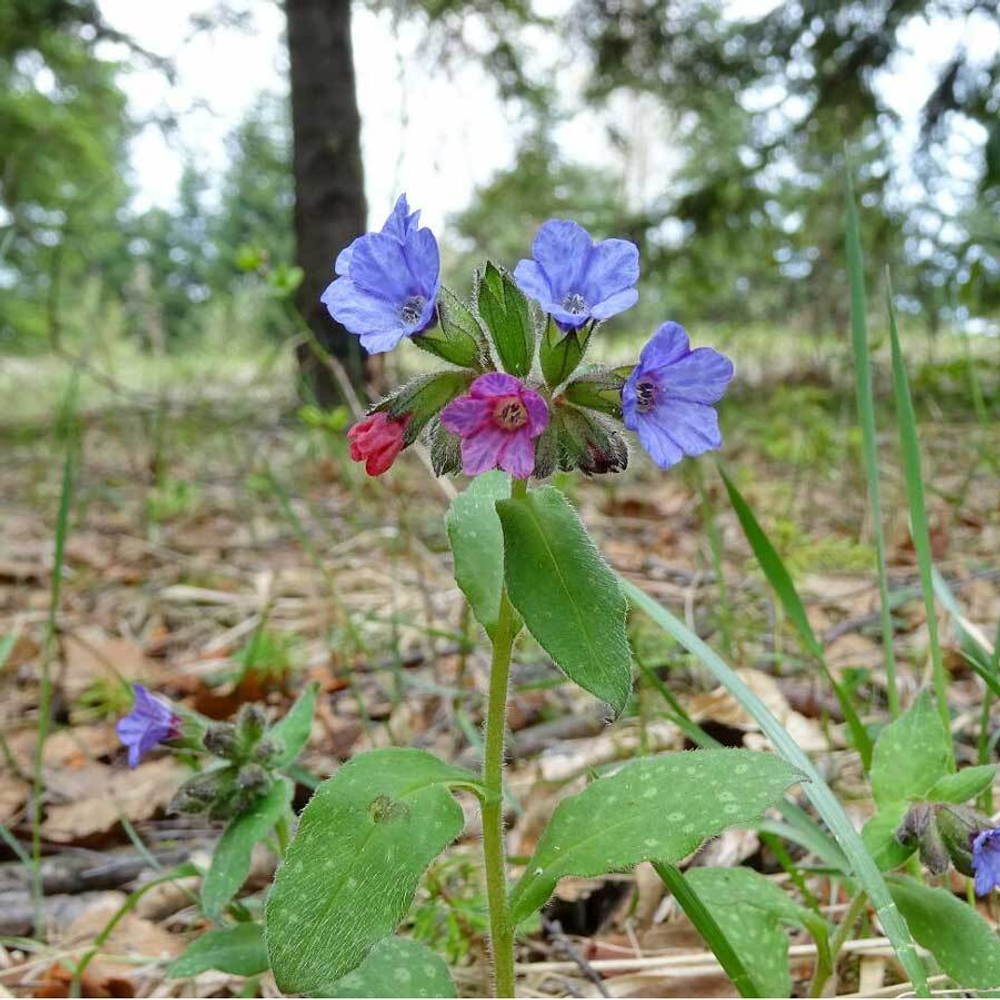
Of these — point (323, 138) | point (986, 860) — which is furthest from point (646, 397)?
point (323, 138)

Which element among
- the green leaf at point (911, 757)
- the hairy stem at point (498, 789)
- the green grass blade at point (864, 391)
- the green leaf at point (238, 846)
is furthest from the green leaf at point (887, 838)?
the green leaf at point (238, 846)

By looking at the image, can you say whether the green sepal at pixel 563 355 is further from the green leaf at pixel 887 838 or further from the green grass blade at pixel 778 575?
the green leaf at pixel 887 838

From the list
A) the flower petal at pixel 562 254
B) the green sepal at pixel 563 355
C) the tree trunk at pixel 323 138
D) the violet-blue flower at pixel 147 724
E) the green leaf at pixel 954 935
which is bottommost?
the green leaf at pixel 954 935

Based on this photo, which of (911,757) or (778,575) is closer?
(911,757)

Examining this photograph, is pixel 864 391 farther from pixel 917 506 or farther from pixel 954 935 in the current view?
pixel 954 935

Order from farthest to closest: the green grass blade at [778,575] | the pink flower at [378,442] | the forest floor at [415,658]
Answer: the forest floor at [415,658] < the green grass blade at [778,575] < the pink flower at [378,442]

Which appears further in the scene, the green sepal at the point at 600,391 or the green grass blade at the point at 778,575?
the green grass blade at the point at 778,575
